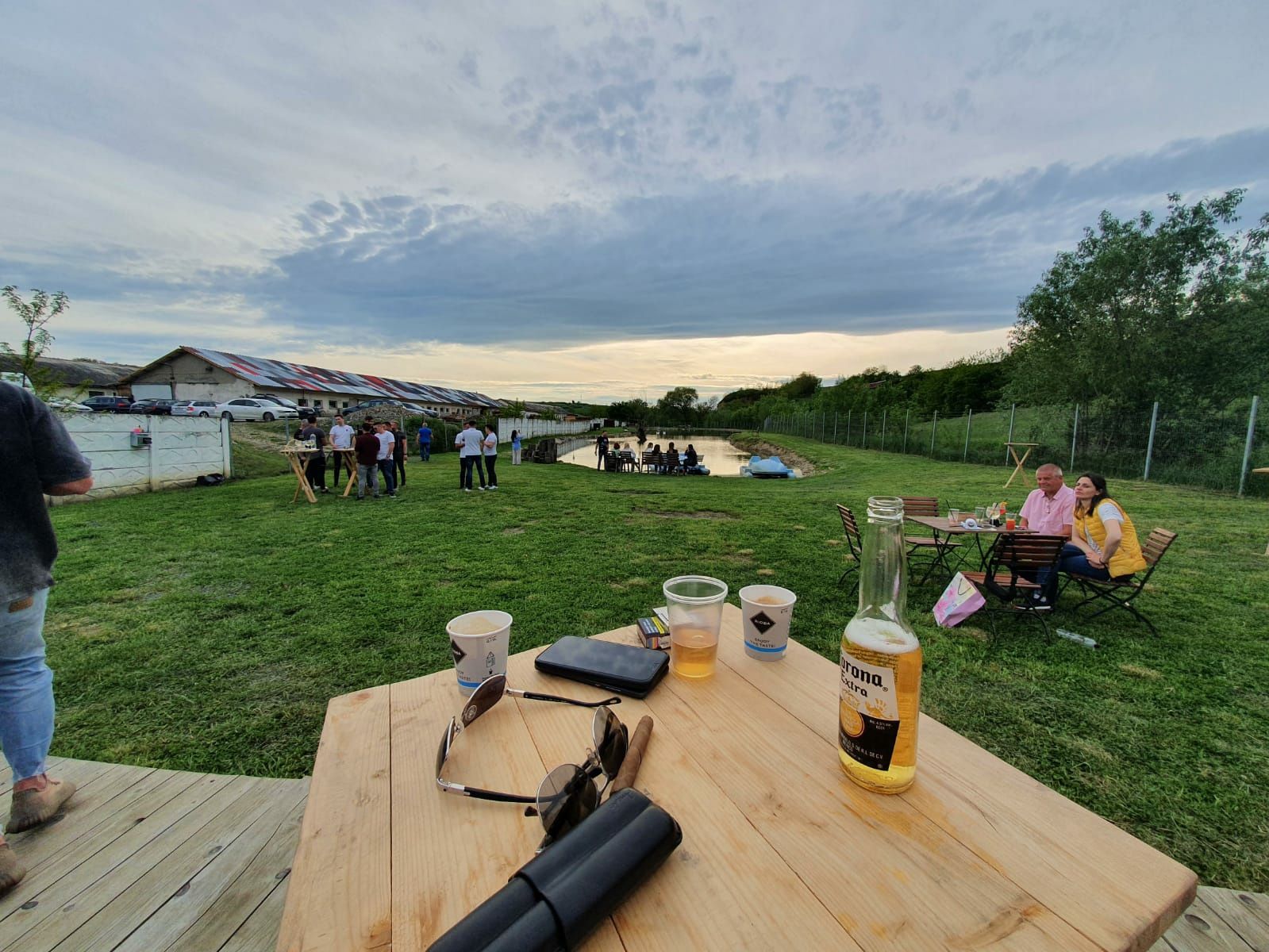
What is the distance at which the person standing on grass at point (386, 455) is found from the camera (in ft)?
32.4

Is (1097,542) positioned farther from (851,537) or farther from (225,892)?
(225,892)

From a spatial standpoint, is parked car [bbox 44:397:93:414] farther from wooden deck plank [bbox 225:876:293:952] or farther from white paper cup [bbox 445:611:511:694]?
white paper cup [bbox 445:611:511:694]

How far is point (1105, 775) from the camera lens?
2.39 m

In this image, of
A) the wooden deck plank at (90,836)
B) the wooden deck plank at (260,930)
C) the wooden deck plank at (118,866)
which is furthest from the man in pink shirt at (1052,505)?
the wooden deck plank at (90,836)

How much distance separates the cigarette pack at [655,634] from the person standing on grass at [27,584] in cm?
209

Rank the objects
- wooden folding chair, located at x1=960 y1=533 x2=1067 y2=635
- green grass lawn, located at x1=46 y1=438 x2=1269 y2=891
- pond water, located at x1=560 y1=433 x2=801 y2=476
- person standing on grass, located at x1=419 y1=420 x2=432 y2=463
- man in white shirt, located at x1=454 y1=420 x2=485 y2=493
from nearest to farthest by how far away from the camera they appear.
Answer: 1. green grass lawn, located at x1=46 y1=438 x2=1269 y2=891
2. wooden folding chair, located at x1=960 y1=533 x2=1067 y2=635
3. man in white shirt, located at x1=454 y1=420 x2=485 y2=493
4. person standing on grass, located at x1=419 y1=420 x2=432 y2=463
5. pond water, located at x1=560 y1=433 x2=801 y2=476

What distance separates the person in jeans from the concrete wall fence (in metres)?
4.11

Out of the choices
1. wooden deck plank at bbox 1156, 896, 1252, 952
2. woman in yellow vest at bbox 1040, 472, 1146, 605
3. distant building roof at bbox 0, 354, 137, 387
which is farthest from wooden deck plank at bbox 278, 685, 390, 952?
distant building roof at bbox 0, 354, 137, 387

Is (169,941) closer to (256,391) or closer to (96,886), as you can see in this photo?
(96,886)

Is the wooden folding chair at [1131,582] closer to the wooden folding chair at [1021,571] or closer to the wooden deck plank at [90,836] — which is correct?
the wooden folding chair at [1021,571]

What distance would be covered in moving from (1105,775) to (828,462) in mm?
19577

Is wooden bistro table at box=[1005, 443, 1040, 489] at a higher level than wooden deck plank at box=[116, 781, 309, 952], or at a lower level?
higher

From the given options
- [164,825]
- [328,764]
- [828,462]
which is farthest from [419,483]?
[828,462]

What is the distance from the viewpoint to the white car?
26.8m
